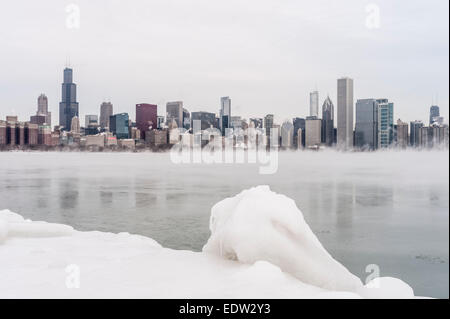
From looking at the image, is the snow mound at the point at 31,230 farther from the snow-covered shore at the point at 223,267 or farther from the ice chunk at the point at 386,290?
the ice chunk at the point at 386,290

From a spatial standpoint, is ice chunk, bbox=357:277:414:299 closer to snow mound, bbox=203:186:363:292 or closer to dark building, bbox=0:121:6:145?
snow mound, bbox=203:186:363:292

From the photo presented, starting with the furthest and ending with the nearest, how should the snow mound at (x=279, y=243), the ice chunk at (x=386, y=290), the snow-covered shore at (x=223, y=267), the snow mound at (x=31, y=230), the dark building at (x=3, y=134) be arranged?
the dark building at (x=3, y=134) < the snow mound at (x=31, y=230) < the snow mound at (x=279, y=243) < the ice chunk at (x=386, y=290) < the snow-covered shore at (x=223, y=267)

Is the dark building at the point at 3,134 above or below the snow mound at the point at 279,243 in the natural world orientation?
above

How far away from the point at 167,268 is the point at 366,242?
56.3 ft

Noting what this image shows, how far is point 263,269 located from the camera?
3770 millimetres

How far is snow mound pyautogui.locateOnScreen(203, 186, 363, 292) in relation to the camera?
4.09 meters

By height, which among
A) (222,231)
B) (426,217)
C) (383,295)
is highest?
(222,231)

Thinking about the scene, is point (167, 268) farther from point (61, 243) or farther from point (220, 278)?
point (61, 243)

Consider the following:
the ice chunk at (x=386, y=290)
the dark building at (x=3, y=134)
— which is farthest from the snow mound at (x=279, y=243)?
the dark building at (x=3, y=134)

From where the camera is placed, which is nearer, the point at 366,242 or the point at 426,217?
the point at 366,242

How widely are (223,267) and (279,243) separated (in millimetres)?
589

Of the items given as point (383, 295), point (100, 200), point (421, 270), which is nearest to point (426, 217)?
point (421, 270)

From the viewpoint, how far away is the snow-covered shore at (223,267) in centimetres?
345

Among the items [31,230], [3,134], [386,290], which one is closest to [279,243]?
[386,290]
